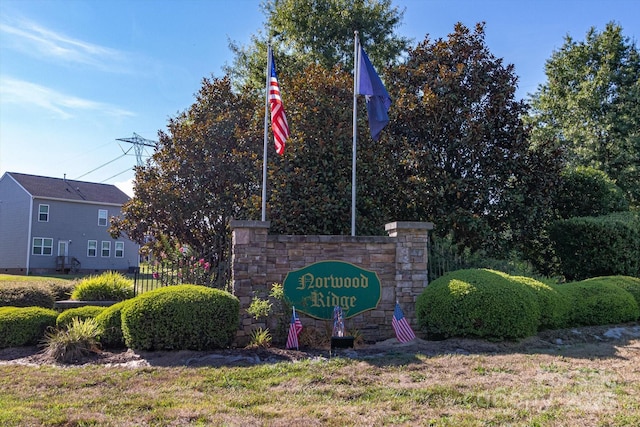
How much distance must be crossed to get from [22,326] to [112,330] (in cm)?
146

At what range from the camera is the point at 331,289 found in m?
8.29

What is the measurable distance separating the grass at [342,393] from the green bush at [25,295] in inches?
118

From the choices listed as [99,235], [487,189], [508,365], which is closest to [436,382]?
[508,365]

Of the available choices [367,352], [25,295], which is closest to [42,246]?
[25,295]

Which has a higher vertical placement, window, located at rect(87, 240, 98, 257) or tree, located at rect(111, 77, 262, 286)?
tree, located at rect(111, 77, 262, 286)

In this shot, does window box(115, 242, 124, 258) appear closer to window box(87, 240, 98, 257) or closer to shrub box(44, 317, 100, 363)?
window box(87, 240, 98, 257)

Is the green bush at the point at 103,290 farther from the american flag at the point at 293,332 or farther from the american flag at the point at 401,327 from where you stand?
the american flag at the point at 401,327

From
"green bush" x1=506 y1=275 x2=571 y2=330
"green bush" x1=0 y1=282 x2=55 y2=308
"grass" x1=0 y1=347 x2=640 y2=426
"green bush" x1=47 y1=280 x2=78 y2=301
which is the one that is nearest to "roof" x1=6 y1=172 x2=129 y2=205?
"green bush" x1=47 y1=280 x2=78 y2=301

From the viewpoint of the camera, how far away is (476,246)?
11.4 meters

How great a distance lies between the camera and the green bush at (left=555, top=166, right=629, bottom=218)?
41.5 feet

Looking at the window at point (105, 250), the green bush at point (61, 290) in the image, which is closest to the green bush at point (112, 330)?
the green bush at point (61, 290)

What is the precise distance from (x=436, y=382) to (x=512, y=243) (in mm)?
7307

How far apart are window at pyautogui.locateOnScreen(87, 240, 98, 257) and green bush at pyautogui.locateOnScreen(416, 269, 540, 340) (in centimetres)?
3020

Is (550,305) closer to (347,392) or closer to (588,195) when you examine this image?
(347,392)
